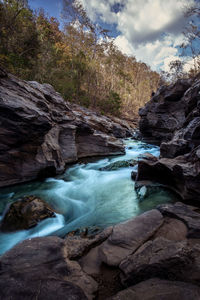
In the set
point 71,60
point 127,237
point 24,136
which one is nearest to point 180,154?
point 127,237

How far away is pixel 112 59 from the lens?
1395 inches

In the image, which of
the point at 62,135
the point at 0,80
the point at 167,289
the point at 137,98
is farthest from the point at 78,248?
the point at 137,98

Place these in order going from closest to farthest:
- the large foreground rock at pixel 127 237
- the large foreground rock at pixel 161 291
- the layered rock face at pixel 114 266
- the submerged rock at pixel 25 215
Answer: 1. the large foreground rock at pixel 161 291
2. the layered rock face at pixel 114 266
3. the large foreground rock at pixel 127 237
4. the submerged rock at pixel 25 215

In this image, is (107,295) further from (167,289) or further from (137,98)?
(137,98)

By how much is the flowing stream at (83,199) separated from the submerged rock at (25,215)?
13 centimetres

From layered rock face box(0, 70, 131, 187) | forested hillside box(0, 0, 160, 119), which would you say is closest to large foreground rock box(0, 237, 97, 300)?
layered rock face box(0, 70, 131, 187)

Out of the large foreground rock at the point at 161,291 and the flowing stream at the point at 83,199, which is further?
the flowing stream at the point at 83,199

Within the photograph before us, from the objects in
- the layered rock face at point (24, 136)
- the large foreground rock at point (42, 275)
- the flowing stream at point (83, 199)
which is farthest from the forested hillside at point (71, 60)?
the large foreground rock at point (42, 275)

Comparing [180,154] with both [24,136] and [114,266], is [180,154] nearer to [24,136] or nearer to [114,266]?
[114,266]

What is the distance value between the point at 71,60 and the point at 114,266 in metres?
26.8

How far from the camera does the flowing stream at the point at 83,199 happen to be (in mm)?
4078

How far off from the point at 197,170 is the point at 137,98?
47416 mm

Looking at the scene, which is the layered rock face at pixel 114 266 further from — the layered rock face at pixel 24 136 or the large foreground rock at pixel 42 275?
the layered rock face at pixel 24 136

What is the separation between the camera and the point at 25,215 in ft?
13.5
